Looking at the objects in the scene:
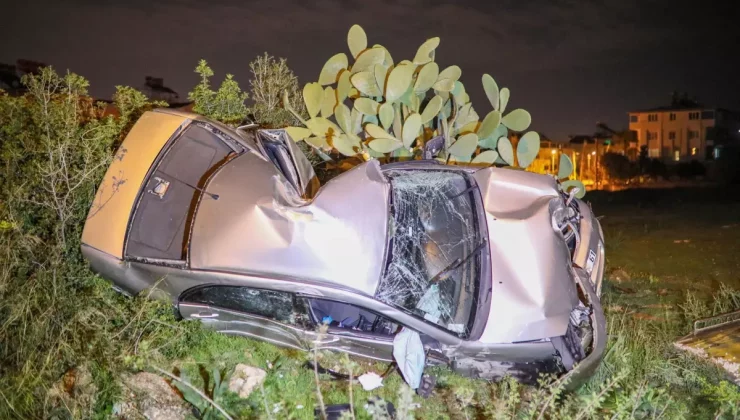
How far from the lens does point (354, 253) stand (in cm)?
394

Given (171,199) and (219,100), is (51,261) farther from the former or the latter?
(219,100)

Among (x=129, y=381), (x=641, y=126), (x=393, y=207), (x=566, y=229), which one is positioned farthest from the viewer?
(x=641, y=126)

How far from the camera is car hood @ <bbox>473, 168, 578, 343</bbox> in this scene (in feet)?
13.3

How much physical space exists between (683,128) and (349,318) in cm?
6824

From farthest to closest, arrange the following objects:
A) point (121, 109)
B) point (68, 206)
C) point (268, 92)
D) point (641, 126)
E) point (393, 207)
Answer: point (641, 126), point (268, 92), point (121, 109), point (68, 206), point (393, 207)

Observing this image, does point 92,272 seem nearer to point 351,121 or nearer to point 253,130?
point 253,130

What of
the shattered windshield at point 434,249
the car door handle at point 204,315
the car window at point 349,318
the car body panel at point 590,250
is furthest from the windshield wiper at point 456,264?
the car door handle at point 204,315

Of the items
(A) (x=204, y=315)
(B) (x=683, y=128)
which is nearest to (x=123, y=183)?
(A) (x=204, y=315)

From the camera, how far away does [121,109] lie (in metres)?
5.88

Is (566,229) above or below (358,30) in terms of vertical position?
below

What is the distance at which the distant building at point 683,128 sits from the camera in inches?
2445

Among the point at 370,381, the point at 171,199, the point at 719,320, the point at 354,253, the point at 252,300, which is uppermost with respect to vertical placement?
the point at 171,199

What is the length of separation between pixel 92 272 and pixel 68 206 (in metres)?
0.64

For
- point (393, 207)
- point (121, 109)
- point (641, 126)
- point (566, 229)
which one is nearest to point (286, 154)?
point (393, 207)
